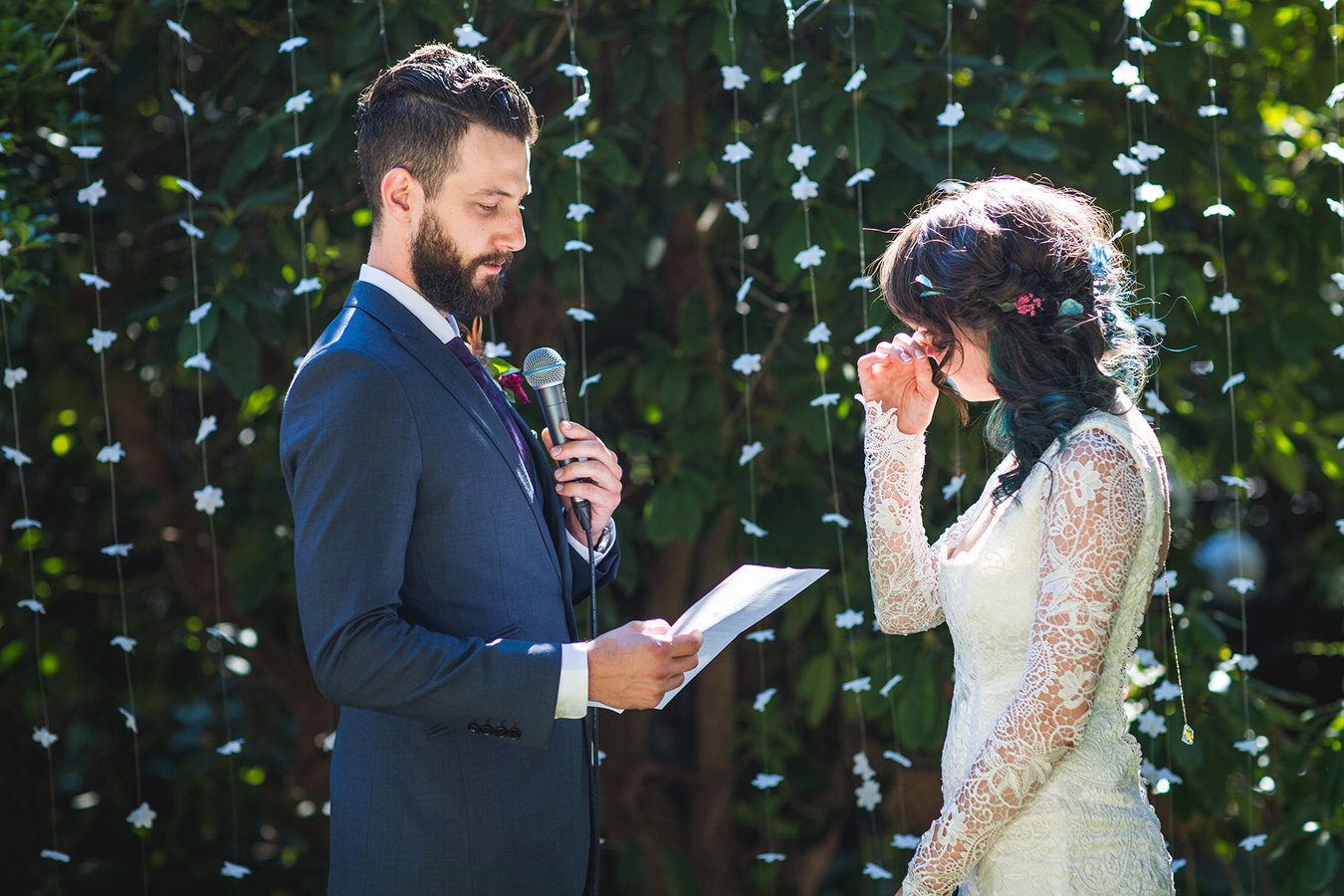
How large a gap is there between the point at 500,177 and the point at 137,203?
1.68 metres

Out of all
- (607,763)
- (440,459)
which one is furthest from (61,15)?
(607,763)

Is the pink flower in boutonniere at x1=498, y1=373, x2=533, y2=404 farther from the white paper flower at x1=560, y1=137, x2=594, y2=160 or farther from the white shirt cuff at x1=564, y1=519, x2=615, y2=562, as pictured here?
the white paper flower at x1=560, y1=137, x2=594, y2=160

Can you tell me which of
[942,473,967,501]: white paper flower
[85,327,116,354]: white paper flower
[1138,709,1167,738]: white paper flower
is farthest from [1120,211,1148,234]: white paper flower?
[85,327,116,354]: white paper flower

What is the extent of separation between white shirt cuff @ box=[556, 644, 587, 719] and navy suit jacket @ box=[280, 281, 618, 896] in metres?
0.01

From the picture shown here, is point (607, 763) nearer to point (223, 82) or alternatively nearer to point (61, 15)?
point (223, 82)

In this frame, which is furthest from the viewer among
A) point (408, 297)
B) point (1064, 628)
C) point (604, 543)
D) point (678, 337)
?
point (678, 337)

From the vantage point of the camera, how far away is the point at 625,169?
2.27 metres

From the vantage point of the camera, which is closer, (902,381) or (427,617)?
(427,617)

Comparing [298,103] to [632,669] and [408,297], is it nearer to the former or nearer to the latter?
[408,297]

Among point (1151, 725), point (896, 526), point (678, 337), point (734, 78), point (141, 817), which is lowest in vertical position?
point (141, 817)

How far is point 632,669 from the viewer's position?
4.45 ft

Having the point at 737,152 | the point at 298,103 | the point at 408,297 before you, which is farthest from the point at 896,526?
the point at 298,103

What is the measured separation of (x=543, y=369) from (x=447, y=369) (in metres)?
0.14

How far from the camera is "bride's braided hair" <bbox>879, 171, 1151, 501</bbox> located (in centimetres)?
140
